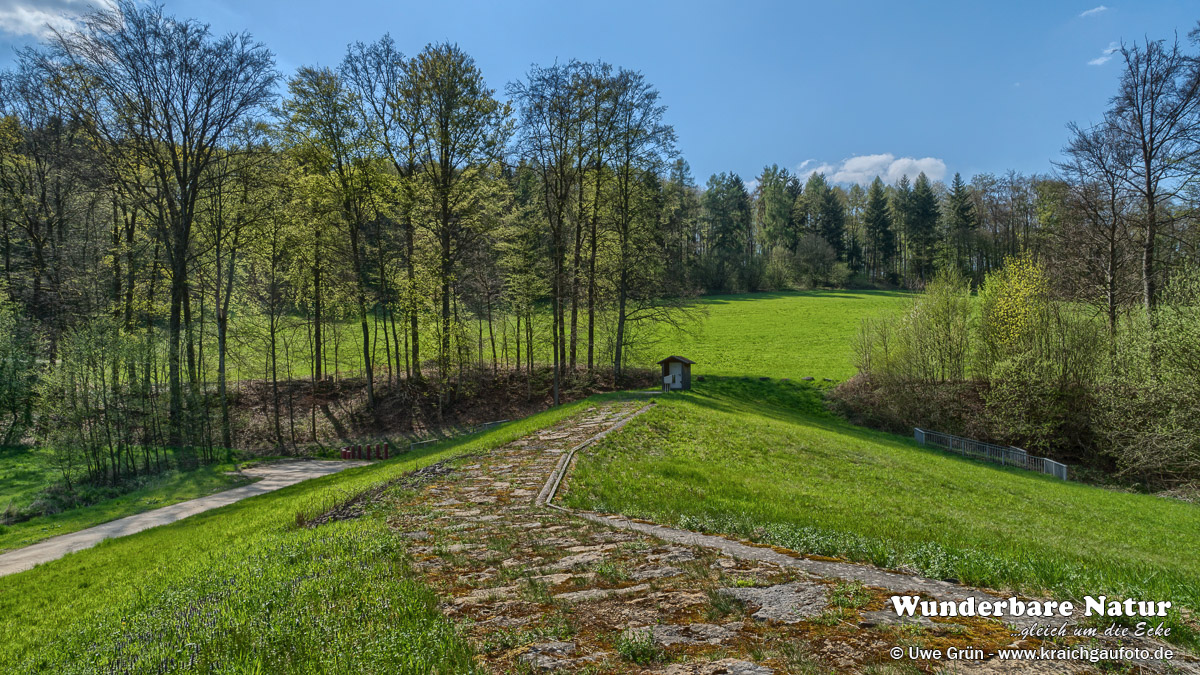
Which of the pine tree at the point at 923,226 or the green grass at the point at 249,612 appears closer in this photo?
the green grass at the point at 249,612

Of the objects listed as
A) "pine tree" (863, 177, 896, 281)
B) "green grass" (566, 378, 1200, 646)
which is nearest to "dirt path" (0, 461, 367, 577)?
"green grass" (566, 378, 1200, 646)

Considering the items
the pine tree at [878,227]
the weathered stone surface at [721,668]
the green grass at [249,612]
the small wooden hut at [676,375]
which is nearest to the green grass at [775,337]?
the small wooden hut at [676,375]

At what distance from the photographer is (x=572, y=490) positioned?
9.54 m

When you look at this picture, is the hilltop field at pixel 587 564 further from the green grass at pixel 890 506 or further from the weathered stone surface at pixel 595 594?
the weathered stone surface at pixel 595 594

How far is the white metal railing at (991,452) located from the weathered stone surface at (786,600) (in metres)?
23.9

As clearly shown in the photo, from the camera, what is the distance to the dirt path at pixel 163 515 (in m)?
11.7

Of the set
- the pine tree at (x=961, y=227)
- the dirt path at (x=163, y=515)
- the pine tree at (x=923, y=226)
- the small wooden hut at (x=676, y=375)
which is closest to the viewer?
the dirt path at (x=163, y=515)

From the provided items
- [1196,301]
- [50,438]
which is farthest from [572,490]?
[1196,301]

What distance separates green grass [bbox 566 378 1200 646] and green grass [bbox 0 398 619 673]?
4.01 m

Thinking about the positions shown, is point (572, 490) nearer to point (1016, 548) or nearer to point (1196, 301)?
point (1016, 548)

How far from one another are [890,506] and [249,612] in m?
11.1

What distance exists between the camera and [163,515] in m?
15.1

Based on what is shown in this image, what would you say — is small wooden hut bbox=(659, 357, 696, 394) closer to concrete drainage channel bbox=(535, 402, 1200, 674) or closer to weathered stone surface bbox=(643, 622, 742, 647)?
concrete drainage channel bbox=(535, 402, 1200, 674)

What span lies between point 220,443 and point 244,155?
540 inches
